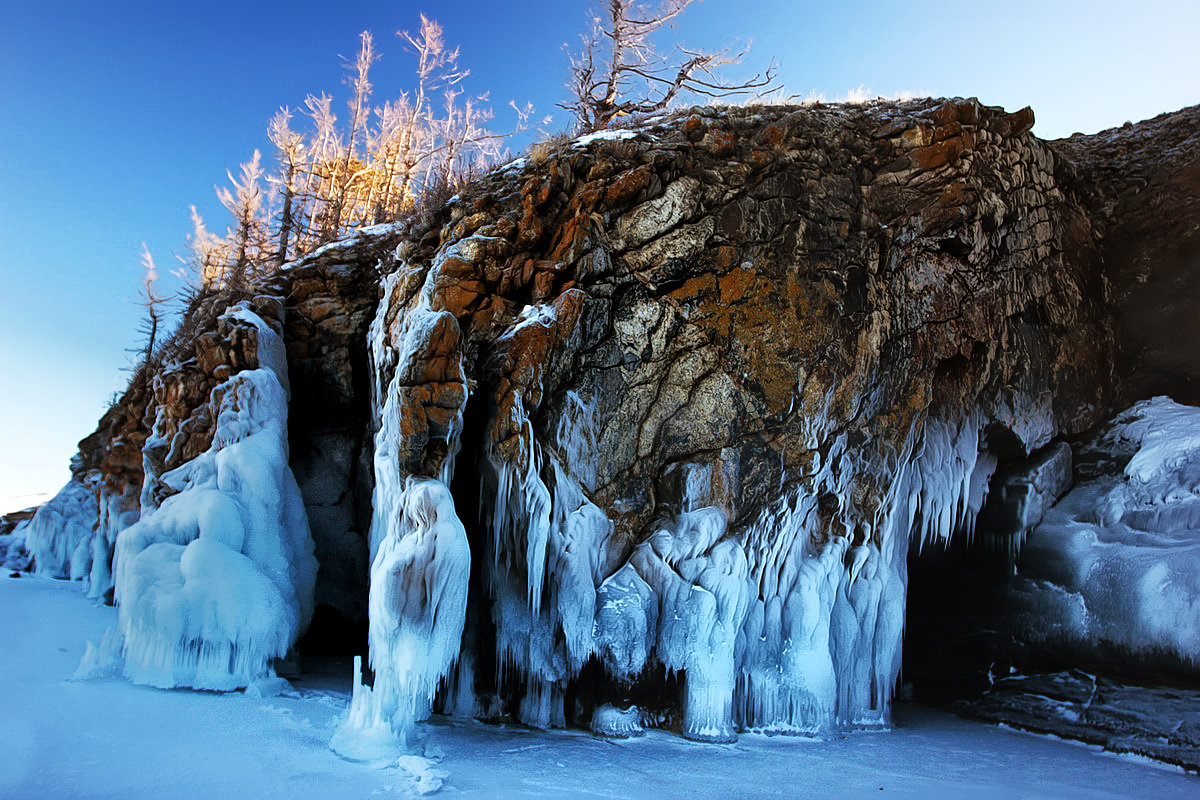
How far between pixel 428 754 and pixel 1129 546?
8945 millimetres

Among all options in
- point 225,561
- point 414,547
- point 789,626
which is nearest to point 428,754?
point 414,547

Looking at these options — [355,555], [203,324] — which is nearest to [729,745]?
[355,555]

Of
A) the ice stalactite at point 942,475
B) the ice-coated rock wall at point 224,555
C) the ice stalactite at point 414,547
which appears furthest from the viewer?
the ice stalactite at point 942,475

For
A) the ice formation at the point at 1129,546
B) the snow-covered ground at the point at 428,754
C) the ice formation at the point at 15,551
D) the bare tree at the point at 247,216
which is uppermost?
the bare tree at the point at 247,216

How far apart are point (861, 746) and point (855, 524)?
101 inches

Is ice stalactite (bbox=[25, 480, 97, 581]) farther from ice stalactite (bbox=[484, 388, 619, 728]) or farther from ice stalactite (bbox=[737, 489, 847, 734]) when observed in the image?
ice stalactite (bbox=[737, 489, 847, 734])

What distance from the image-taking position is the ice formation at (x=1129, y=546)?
858cm

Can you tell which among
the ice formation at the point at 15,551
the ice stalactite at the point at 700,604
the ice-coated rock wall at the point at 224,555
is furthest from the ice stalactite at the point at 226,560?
the ice formation at the point at 15,551

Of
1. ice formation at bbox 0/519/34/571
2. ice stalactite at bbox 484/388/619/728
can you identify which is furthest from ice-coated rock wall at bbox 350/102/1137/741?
ice formation at bbox 0/519/34/571

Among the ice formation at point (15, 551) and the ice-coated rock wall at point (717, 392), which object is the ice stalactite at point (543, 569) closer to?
the ice-coated rock wall at point (717, 392)

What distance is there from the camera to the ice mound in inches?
291

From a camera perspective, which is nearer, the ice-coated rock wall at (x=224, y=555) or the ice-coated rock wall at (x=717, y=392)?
the ice-coated rock wall at (x=224, y=555)

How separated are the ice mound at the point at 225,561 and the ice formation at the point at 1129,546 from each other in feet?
32.1

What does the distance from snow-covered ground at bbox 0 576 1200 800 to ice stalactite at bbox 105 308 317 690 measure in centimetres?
44
